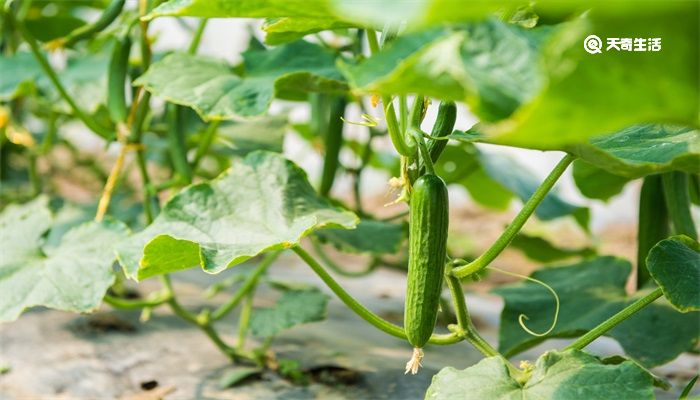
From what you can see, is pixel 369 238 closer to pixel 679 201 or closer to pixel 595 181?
pixel 595 181

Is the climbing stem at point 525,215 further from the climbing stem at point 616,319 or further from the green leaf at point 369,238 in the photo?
the green leaf at point 369,238

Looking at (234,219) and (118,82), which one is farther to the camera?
(118,82)

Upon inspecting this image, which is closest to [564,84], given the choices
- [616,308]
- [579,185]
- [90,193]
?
[616,308]

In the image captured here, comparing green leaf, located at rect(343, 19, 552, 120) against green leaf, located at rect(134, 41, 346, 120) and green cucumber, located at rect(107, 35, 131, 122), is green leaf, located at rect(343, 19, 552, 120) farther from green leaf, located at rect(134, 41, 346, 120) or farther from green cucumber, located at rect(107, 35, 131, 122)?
→ green cucumber, located at rect(107, 35, 131, 122)

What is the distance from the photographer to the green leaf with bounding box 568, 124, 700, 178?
0.82m

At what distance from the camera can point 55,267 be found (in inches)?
56.1

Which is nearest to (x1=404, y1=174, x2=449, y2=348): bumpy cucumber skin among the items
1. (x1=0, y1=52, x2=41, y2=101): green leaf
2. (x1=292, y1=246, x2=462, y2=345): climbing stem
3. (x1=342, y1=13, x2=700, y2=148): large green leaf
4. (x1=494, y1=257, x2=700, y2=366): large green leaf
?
(x1=292, y1=246, x2=462, y2=345): climbing stem

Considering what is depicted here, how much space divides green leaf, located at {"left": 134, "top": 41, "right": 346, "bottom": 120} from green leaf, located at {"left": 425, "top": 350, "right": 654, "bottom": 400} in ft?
1.71

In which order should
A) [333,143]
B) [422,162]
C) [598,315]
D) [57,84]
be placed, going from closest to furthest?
1. [422,162]
2. [598,315]
3. [57,84]
4. [333,143]

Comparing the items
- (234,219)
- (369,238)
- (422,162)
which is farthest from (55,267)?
(422,162)

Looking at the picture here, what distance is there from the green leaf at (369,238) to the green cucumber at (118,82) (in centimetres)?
48

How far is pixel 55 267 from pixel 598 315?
0.98 meters

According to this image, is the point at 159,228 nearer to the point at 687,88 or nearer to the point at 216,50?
the point at 687,88

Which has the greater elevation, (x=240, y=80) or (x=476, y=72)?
(x=476, y=72)
